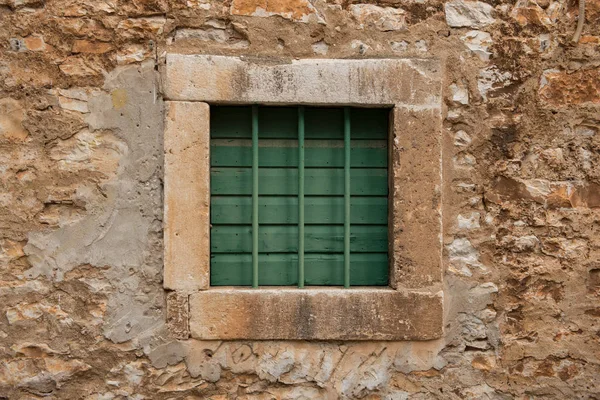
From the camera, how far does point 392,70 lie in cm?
265

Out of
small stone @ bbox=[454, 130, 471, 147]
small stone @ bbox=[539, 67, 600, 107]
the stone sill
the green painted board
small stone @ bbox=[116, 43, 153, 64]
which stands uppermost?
small stone @ bbox=[116, 43, 153, 64]

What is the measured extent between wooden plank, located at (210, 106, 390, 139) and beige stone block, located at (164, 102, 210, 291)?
0.13m

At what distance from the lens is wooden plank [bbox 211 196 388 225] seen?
2717 millimetres

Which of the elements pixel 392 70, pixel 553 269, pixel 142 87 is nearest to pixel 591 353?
pixel 553 269

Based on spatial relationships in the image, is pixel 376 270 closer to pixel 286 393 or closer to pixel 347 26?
pixel 286 393

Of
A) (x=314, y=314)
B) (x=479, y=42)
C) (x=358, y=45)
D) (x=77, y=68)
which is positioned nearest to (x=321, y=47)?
(x=358, y=45)

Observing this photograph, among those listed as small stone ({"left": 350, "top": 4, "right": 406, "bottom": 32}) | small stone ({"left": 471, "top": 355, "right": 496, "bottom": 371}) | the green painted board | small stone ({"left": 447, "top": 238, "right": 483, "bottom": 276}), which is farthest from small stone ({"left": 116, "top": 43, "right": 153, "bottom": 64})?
small stone ({"left": 471, "top": 355, "right": 496, "bottom": 371})

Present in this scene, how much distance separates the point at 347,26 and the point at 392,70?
30 cm

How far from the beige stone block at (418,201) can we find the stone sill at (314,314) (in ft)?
0.37

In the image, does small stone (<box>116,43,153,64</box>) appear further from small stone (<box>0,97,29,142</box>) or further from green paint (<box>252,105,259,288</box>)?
green paint (<box>252,105,259,288</box>)

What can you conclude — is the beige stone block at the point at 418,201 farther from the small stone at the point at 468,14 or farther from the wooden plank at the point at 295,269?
the small stone at the point at 468,14

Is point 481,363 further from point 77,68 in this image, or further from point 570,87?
point 77,68

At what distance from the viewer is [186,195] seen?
2.59 metres

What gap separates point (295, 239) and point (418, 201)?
0.62 metres
